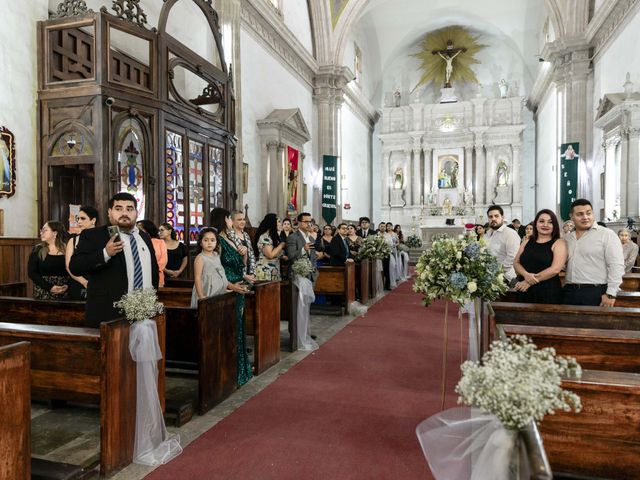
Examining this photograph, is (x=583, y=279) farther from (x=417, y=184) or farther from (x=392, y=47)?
(x=392, y=47)

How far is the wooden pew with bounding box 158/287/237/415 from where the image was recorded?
3889 mm

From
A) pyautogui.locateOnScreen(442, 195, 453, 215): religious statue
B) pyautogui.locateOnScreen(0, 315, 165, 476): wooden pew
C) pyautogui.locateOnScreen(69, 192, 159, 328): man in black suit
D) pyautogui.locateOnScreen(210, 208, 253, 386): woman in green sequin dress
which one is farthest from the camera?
pyautogui.locateOnScreen(442, 195, 453, 215): religious statue

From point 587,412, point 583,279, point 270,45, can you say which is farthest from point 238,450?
point 270,45

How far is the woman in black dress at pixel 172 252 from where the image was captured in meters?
6.43

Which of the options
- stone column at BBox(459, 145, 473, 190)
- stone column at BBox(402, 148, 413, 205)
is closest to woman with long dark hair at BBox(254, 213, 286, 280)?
stone column at BBox(402, 148, 413, 205)

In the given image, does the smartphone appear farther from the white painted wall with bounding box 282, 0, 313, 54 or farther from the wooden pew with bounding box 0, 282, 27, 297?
the white painted wall with bounding box 282, 0, 313, 54

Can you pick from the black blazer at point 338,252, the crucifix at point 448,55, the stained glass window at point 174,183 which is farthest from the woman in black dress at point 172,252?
the crucifix at point 448,55

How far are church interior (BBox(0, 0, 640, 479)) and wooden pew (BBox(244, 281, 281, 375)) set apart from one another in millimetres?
133

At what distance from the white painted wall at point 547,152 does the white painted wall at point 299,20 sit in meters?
9.21

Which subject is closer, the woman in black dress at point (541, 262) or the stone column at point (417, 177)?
the woman in black dress at point (541, 262)

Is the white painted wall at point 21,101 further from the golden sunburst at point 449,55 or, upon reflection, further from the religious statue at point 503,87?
the religious statue at point 503,87

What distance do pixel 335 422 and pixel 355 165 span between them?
61.9 feet

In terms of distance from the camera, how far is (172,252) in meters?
6.55

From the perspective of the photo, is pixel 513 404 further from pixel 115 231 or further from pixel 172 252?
pixel 172 252
